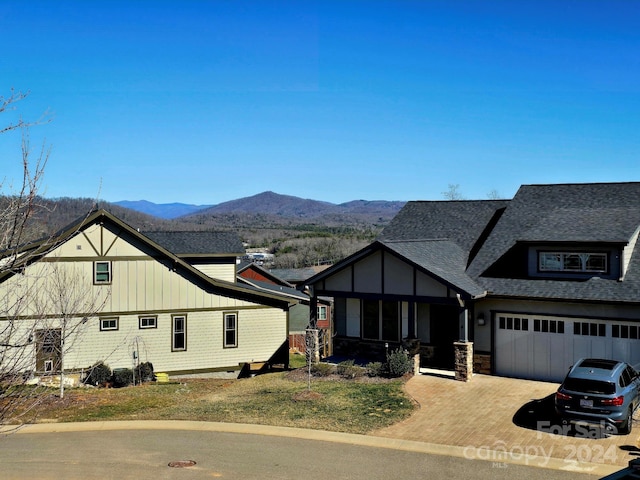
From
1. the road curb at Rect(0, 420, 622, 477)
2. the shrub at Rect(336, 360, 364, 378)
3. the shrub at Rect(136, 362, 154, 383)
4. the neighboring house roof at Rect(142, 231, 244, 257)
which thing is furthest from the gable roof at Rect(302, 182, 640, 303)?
the neighboring house roof at Rect(142, 231, 244, 257)

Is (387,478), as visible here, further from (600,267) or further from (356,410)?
(600,267)

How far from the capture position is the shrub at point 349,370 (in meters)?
22.6

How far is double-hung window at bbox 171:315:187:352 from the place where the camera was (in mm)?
27125

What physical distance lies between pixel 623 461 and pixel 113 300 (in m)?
19.9

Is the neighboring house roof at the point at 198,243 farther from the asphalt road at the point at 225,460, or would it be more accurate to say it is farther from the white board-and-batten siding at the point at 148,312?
the asphalt road at the point at 225,460

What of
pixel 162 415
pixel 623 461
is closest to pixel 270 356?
pixel 162 415

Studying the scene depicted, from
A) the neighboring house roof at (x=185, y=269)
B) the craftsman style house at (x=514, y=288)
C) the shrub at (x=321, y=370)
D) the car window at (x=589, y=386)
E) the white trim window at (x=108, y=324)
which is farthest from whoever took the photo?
the white trim window at (x=108, y=324)

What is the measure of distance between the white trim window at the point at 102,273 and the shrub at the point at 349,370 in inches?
410

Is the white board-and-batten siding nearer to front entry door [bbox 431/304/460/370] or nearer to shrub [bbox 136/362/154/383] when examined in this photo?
shrub [bbox 136/362/154/383]

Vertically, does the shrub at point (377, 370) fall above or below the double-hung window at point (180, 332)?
below

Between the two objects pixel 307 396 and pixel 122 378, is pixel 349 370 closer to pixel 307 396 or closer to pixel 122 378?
pixel 307 396

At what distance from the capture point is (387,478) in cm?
1291

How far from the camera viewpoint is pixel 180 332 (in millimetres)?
27203

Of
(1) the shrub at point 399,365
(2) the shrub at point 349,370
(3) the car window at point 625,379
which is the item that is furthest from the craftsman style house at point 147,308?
(3) the car window at point 625,379
